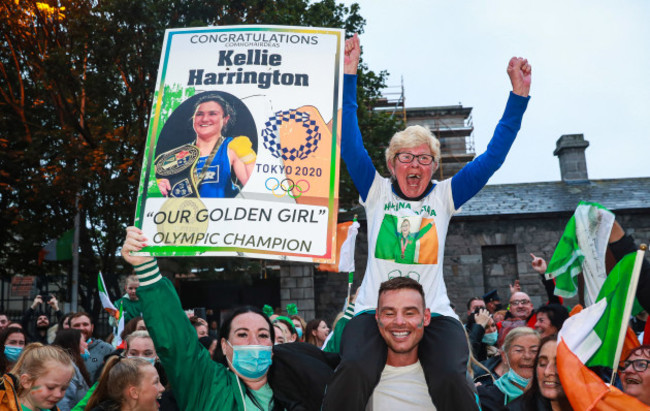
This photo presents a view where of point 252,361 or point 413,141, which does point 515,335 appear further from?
point 252,361

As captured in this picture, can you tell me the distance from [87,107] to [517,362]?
15.5m

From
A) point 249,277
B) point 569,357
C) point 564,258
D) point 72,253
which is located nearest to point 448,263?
point 249,277

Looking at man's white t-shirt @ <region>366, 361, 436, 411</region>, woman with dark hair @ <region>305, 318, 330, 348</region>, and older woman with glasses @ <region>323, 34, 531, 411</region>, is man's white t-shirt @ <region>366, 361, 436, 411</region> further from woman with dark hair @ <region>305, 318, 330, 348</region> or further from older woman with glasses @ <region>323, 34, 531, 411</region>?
woman with dark hair @ <region>305, 318, 330, 348</region>

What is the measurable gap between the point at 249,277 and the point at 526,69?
16.4 m

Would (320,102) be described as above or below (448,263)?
below

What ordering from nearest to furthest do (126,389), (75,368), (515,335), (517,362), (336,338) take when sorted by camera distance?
(126,389)
(336,338)
(517,362)
(515,335)
(75,368)

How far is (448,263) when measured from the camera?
19469mm

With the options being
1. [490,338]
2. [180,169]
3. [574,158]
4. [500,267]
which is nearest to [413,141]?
[180,169]

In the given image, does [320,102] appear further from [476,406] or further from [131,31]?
[131,31]

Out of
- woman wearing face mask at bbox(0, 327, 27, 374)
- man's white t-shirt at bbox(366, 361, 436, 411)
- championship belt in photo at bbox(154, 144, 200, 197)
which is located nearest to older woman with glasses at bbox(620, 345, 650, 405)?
man's white t-shirt at bbox(366, 361, 436, 411)

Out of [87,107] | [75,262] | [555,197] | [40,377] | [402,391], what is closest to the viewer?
[402,391]

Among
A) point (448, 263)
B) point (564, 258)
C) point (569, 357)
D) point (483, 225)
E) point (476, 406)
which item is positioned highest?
point (483, 225)

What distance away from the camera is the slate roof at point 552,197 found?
19.5 metres

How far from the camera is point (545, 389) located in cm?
405
